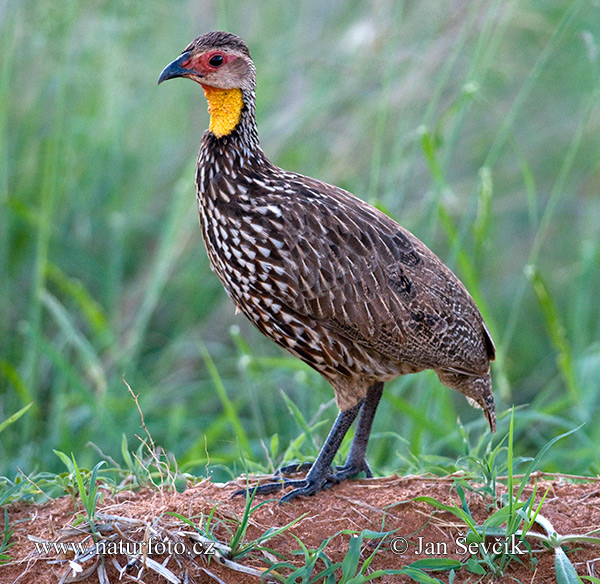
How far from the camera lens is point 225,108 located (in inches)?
123

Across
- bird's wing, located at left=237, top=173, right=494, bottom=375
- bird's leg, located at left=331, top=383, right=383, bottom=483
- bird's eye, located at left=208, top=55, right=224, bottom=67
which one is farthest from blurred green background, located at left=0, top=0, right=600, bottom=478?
bird's eye, located at left=208, top=55, right=224, bottom=67

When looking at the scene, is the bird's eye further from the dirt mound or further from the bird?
the dirt mound

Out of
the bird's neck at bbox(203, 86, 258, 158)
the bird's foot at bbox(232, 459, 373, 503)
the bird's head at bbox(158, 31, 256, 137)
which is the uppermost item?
the bird's head at bbox(158, 31, 256, 137)

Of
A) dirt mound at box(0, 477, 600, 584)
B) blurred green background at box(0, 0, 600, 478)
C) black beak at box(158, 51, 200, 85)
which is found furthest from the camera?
blurred green background at box(0, 0, 600, 478)

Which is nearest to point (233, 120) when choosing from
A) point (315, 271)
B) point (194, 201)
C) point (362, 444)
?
point (315, 271)

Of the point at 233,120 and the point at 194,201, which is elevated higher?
the point at 233,120

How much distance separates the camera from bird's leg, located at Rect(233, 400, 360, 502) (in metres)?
2.91

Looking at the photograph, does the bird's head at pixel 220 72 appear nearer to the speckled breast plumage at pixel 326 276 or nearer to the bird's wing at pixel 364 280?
the speckled breast plumage at pixel 326 276

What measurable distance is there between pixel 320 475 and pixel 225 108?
4.63ft

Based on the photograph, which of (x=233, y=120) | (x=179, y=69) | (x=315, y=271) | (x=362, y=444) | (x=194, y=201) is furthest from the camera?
(x=194, y=201)

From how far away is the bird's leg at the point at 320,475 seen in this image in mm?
2912

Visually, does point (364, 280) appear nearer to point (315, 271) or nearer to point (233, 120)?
point (315, 271)

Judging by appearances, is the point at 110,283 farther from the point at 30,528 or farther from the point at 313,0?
the point at 313,0

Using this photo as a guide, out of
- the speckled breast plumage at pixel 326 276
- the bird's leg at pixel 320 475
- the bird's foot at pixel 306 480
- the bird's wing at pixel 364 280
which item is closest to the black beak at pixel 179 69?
the speckled breast plumage at pixel 326 276
